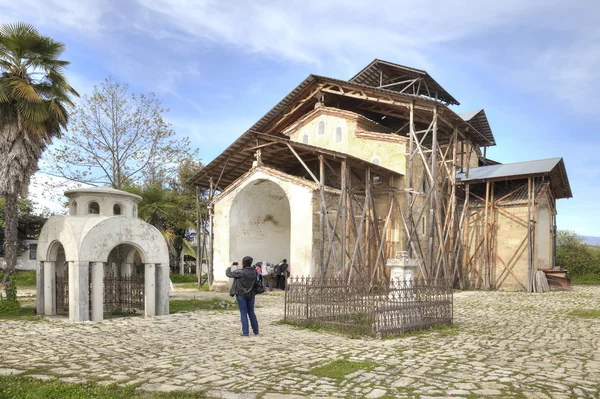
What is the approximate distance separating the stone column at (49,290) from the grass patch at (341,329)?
21.1 feet

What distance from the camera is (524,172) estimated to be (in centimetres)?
2495

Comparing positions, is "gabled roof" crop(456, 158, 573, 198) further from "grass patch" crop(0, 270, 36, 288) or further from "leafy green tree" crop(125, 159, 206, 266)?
"grass patch" crop(0, 270, 36, 288)

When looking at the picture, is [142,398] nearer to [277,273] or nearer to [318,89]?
[277,273]

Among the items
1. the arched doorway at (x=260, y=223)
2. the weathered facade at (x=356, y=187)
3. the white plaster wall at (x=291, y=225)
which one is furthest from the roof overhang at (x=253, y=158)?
the arched doorway at (x=260, y=223)

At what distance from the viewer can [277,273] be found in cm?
2366

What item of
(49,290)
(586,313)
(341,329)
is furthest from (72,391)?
(586,313)

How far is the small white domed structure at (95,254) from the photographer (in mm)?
12133

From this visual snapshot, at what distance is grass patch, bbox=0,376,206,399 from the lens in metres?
5.66

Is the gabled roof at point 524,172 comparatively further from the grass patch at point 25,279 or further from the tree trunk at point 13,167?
the grass patch at point 25,279

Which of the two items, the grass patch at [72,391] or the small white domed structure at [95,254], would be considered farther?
the small white domed structure at [95,254]

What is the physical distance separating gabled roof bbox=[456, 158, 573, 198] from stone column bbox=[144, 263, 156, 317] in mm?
18349

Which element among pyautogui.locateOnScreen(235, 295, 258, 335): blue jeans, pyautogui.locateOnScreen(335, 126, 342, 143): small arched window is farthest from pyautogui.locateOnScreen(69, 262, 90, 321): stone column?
pyautogui.locateOnScreen(335, 126, 342, 143): small arched window

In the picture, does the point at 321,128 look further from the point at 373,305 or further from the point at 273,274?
the point at 373,305

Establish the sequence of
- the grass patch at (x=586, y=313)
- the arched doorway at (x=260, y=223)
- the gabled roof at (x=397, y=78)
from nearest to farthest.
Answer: the grass patch at (x=586, y=313), the arched doorway at (x=260, y=223), the gabled roof at (x=397, y=78)
